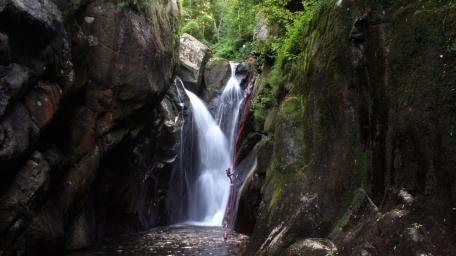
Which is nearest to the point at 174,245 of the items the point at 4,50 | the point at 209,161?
the point at 4,50

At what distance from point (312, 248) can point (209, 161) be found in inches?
556

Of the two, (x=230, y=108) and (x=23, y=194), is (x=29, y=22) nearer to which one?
→ (x=23, y=194)

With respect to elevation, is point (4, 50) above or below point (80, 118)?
above

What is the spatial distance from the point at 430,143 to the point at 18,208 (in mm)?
7624

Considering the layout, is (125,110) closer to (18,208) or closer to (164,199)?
(18,208)

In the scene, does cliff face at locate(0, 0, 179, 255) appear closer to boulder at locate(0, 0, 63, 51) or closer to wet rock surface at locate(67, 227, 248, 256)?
boulder at locate(0, 0, 63, 51)

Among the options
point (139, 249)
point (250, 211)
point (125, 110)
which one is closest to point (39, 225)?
point (139, 249)

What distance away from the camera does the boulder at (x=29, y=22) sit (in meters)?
7.51

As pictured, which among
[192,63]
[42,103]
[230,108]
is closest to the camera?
[42,103]

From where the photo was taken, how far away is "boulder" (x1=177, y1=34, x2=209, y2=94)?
2228 centimetres

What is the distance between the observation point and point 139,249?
10898 mm

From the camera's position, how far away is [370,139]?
19.8ft

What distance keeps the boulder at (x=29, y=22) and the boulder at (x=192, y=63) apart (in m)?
13.4

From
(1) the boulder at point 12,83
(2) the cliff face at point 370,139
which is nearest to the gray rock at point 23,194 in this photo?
(1) the boulder at point 12,83
